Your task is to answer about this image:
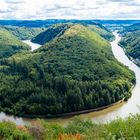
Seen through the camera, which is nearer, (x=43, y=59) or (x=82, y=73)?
(x=82, y=73)

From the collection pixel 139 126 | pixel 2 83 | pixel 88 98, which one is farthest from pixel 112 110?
pixel 139 126

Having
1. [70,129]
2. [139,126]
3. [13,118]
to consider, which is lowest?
[13,118]

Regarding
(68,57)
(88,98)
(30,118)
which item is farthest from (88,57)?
(30,118)

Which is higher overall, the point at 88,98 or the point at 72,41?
the point at 88,98

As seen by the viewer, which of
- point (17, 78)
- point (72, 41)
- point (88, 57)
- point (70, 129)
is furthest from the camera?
point (72, 41)

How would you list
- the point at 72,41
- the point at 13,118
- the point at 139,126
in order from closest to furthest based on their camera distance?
the point at 139,126
the point at 13,118
the point at 72,41

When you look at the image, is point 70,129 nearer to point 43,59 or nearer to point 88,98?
point 88,98
